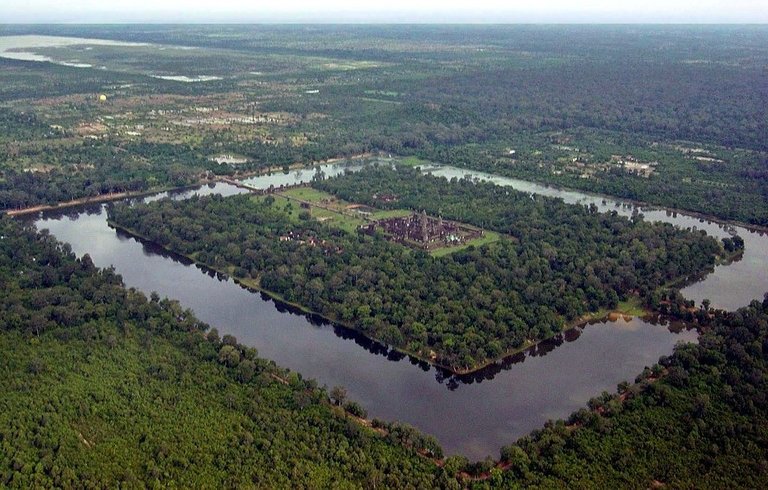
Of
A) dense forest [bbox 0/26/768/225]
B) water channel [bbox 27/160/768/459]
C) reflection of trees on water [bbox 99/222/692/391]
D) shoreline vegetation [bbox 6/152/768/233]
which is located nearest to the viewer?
water channel [bbox 27/160/768/459]

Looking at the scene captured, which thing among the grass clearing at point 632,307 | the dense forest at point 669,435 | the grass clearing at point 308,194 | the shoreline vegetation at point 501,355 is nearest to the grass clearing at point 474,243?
the shoreline vegetation at point 501,355

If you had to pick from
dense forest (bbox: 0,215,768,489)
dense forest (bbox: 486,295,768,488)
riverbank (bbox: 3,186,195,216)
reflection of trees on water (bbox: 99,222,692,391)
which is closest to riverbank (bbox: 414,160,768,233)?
reflection of trees on water (bbox: 99,222,692,391)

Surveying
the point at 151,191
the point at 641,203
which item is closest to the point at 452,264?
the point at 641,203

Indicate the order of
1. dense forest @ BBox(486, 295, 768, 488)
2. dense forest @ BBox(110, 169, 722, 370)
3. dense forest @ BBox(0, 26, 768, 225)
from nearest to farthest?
dense forest @ BBox(486, 295, 768, 488)
dense forest @ BBox(110, 169, 722, 370)
dense forest @ BBox(0, 26, 768, 225)

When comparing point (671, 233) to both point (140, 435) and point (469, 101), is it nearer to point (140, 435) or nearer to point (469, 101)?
point (140, 435)

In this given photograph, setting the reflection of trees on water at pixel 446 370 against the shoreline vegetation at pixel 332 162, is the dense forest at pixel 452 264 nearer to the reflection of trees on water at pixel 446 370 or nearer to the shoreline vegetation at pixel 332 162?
the reflection of trees on water at pixel 446 370

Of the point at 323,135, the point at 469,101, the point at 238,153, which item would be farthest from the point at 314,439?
the point at 469,101

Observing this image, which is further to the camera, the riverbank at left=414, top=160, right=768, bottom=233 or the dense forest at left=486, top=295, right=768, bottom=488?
the riverbank at left=414, top=160, right=768, bottom=233

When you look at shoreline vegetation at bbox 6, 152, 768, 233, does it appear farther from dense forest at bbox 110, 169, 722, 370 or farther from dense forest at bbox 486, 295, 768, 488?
dense forest at bbox 486, 295, 768, 488
